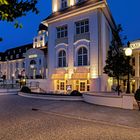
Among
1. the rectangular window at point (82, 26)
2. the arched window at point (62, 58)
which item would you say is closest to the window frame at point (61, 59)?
the arched window at point (62, 58)

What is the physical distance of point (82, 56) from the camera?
31219mm

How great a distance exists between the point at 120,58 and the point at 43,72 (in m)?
31.5

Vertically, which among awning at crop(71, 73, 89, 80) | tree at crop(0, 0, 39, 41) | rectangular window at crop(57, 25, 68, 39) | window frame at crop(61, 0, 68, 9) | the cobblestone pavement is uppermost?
window frame at crop(61, 0, 68, 9)

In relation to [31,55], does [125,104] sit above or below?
below

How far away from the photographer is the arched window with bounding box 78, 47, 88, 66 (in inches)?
1216

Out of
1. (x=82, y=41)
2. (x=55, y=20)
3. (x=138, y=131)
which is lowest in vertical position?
(x=138, y=131)

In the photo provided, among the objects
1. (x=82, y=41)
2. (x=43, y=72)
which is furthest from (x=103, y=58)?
(x=43, y=72)

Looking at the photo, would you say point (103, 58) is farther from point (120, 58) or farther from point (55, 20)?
point (55, 20)

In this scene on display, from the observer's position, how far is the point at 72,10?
104 ft

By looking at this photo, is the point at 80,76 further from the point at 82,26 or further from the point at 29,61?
the point at 29,61

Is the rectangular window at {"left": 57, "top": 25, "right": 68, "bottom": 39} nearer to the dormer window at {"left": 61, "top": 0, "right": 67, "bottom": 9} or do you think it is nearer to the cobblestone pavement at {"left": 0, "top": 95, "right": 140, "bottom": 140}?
the dormer window at {"left": 61, "top": 0, "right": 67, "bottom": 9}

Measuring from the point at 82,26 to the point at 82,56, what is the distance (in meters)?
4.20

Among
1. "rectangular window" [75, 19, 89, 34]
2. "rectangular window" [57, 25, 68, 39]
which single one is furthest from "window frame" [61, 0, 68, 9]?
"rectangular window" [75, 19, 89, 34]

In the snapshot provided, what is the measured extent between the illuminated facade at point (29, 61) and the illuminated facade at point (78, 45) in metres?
13.8
